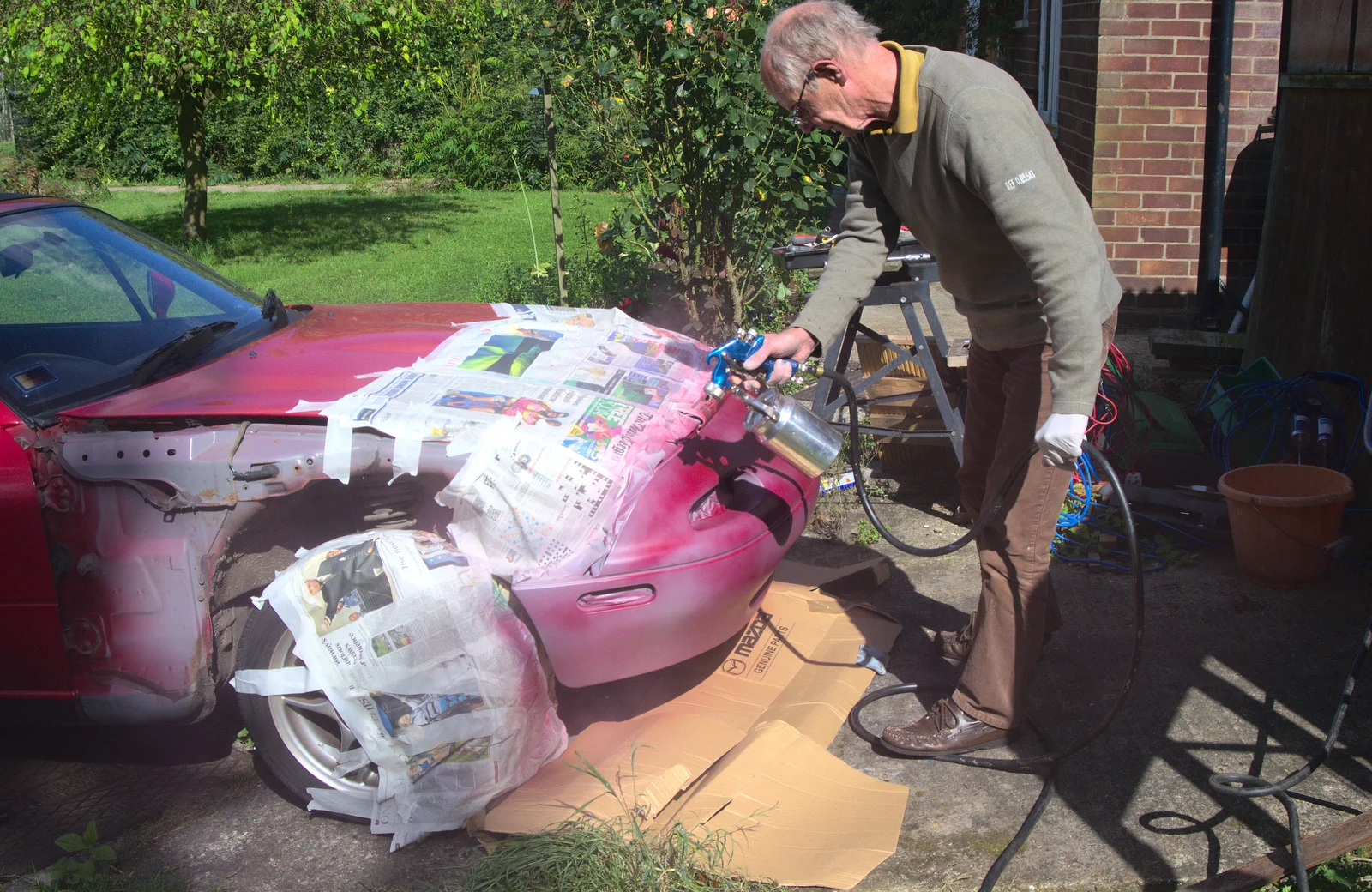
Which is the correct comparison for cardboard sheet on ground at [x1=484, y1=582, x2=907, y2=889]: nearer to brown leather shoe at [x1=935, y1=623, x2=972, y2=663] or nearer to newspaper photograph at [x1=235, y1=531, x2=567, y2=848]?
newspaper photograph at [x1=235, y1=531, x2=567, y2=848]

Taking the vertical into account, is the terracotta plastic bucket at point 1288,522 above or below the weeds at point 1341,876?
above

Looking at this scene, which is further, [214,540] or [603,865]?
[214,540]

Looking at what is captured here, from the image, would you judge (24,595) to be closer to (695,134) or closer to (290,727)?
(290,727)

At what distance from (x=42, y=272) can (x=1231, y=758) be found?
13.5 feet

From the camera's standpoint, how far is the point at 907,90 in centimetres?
273

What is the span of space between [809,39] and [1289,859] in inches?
88.8

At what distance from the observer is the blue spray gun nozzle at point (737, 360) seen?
122 inches

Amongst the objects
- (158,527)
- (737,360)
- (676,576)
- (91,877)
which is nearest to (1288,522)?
(737,360)

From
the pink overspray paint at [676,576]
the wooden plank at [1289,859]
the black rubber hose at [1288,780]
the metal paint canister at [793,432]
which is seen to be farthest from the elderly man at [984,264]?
the wooden plank at [1289,859]

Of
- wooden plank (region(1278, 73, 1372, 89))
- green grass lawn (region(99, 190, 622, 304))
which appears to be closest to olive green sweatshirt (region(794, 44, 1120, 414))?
wooden plank (region(1278, 73, 1372, 89))

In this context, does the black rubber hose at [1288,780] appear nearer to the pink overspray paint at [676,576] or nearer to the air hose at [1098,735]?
the air hose at [1098,735]

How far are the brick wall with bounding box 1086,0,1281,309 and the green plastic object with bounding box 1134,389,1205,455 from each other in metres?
2.54

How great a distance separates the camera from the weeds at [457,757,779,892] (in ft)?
8.54

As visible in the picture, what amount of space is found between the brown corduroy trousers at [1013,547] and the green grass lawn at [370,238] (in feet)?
18.1
